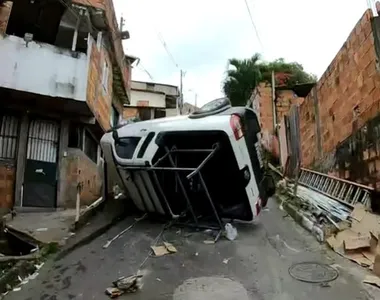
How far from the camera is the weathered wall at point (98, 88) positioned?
1078 centimetres

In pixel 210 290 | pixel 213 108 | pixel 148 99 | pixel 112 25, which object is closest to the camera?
pixel 210 290

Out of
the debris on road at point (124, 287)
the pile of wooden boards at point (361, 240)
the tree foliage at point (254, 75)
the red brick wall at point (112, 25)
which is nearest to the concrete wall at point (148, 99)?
the tree foliage at point (254, 75)

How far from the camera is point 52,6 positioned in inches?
428

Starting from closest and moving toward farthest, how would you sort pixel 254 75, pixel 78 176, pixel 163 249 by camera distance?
pixel 163 249, pixel 78 176, pixel 254 75

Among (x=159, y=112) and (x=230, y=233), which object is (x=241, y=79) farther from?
(x=230, y=233)

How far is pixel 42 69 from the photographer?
389 inches

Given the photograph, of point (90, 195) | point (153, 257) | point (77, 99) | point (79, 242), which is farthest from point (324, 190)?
point (90, 195)

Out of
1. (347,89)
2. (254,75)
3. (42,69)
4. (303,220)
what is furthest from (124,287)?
(254,75)

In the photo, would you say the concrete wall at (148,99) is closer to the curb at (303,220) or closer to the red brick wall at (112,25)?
the red brick wall at (112,25)

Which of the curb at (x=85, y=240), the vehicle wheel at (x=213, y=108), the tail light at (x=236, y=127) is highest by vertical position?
the vehicle wheel at (x=213, y=108)

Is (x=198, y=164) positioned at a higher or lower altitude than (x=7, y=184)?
higher

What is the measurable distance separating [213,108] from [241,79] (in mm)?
13314

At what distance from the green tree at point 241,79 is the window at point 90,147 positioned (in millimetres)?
8370

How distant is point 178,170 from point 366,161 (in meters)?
2.82
